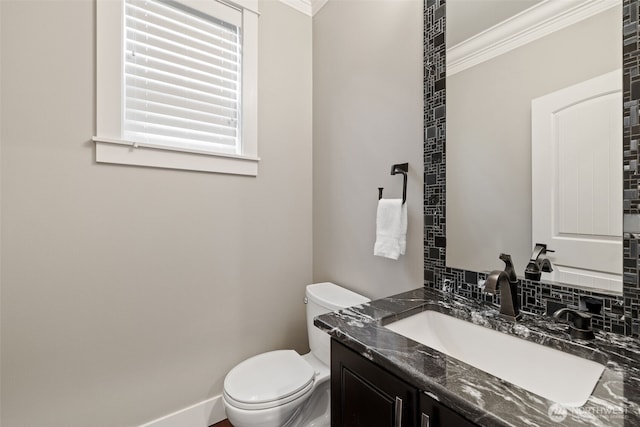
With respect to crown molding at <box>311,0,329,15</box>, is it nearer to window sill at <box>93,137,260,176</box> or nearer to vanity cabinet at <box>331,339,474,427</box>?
window sill at <box>93,137,260,176</box>

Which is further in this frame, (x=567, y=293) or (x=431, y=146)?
(x=431, y=146)

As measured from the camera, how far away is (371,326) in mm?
881

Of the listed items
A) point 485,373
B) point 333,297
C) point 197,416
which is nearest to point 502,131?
point 485,373

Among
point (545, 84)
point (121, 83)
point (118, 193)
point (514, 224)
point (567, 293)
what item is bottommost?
point (567, 293)

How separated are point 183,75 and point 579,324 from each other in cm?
196

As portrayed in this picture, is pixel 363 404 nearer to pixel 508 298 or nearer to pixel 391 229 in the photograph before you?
pixel 508 298

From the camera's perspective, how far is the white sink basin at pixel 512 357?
669 millimetres

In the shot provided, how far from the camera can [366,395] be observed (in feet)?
2.59

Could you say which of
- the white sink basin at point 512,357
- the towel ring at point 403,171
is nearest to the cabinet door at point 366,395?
the white sink basin at point 512,357

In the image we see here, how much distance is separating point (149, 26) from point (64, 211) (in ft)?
3.29

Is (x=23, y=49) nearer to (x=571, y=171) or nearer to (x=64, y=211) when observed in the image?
(x=64, y=211)

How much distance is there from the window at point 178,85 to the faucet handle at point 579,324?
157cm

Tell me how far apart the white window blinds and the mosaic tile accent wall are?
3.64 ft

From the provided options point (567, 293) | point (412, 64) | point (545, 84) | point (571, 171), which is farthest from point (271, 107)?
point (567, 293)
